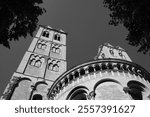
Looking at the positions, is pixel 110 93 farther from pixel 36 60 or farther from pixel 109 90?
pixel 36 60

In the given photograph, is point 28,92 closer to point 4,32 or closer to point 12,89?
point 12,89

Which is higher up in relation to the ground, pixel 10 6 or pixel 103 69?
pixel 103 69

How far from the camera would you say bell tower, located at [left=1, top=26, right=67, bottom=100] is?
21402mm

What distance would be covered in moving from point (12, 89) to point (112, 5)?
16077mm

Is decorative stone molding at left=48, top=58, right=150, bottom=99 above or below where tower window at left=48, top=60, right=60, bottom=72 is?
below

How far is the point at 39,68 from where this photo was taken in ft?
87.4

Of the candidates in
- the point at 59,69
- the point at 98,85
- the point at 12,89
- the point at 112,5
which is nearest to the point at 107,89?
the point at 98,85

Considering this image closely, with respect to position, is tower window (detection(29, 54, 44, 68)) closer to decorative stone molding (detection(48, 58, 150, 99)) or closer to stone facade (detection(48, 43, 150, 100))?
stone facade (detection(48, 43, 150, 100))

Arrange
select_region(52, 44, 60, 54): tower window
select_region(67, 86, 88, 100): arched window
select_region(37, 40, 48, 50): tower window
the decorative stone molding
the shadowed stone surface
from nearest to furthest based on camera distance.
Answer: the shadowed stone surface
select_region(67, 86, 88, 100): arched window
the decorative stone molding
select_region(37, 40, 48, 50): tower window
select_region(52, 44, 60, 54): tower window

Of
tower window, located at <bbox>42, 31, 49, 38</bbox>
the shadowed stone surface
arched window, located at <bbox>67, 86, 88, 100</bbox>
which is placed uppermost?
tower window, located at <bbox>42, 31, 49, 38</bbox>

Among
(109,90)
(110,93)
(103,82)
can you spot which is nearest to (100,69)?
(103,82)

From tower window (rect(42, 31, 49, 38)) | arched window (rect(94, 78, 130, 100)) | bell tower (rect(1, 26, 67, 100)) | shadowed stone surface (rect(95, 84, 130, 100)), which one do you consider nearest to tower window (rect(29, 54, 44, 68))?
bell tower (rect(1, 26, 67, 100))

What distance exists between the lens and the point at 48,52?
102 ft

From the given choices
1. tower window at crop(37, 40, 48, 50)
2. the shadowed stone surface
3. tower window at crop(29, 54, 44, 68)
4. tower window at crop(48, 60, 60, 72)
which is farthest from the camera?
tower window at crop(37, 40, 48, 50)
